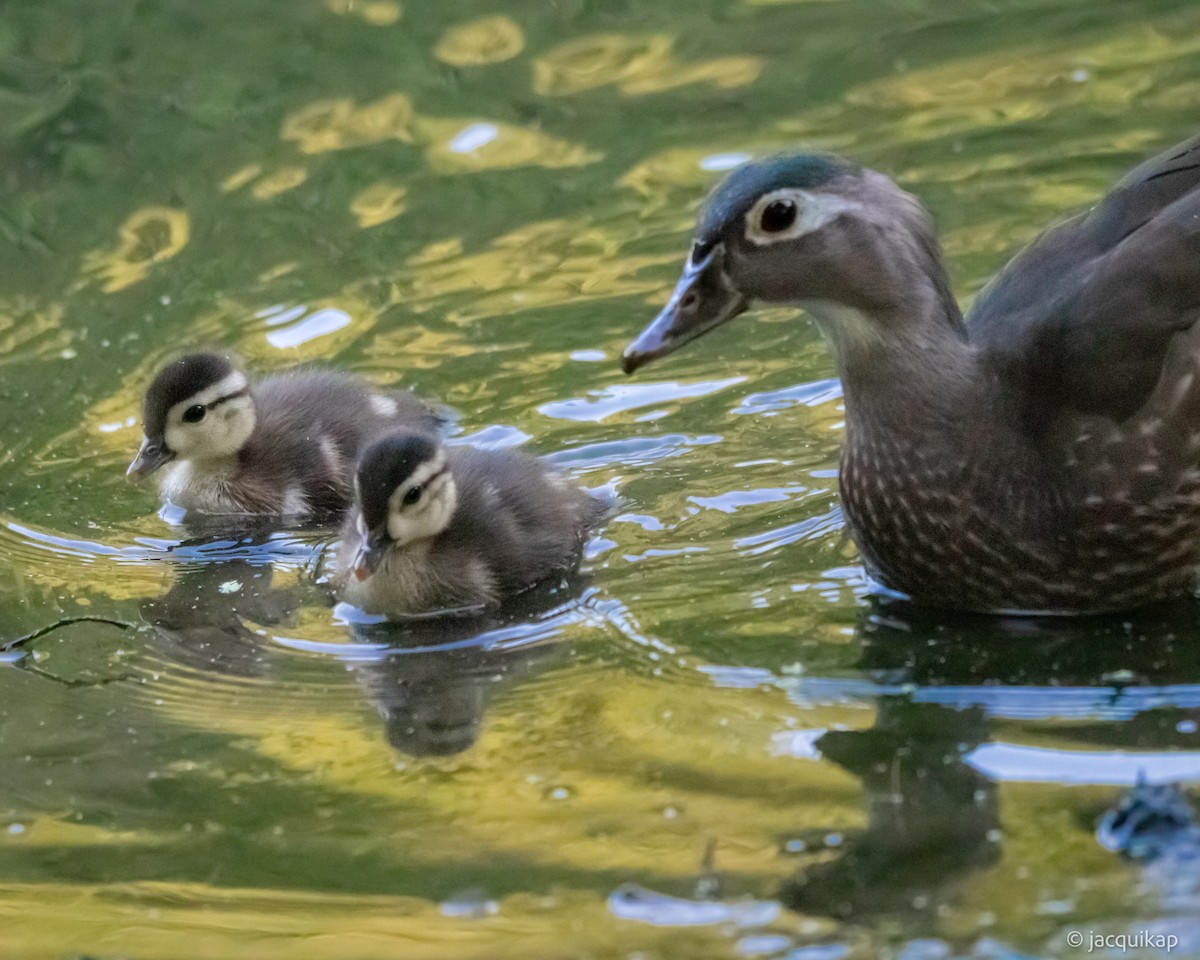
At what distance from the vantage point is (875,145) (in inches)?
233

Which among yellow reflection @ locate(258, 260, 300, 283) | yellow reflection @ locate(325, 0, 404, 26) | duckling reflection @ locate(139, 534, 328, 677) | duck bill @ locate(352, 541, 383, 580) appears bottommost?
duckling reflection @ locate(139, 534, 328, 677)

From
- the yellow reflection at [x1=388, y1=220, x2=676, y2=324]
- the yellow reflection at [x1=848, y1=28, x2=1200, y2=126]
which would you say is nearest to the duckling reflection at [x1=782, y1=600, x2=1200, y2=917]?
the yellow reflection at [x1=388, y1=220, x2=676, y2=324]

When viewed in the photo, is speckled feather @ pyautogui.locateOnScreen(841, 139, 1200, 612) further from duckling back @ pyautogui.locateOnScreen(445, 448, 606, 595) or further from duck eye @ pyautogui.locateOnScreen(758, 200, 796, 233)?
duckling back @ pyautogui.locateOnScreen(445, 448, 606, 595)

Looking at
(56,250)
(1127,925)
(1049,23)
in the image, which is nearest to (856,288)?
(1127,925)

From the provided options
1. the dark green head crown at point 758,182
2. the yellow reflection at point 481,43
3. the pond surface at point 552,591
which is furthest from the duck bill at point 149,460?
the yellow reflection at point 481,43

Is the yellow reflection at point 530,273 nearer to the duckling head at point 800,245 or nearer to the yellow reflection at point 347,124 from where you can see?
the yellow reflection at point 347,124

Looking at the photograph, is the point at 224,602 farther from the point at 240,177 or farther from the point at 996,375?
the point at 240,177

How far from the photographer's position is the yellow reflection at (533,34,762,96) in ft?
21.2

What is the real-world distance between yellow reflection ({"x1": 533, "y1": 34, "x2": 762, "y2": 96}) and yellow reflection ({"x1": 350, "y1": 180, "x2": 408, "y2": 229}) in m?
0.78

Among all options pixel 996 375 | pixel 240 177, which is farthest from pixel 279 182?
pixel 996 375

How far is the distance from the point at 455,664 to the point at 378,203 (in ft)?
8.55

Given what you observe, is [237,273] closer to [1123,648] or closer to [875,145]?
[875,145]

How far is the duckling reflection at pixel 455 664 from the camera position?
328 centimetres

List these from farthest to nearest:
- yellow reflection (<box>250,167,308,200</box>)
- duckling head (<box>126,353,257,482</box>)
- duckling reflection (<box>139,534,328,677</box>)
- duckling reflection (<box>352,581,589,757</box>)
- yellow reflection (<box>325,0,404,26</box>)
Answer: yellow reflection (<box>325,0,404,26</box>) → yellow reflection (<box>250,167,308,200</box>) → duckling head (<box>126,353,257,482</box>) → duckling reflection (<box>139,534,328,677</box>) → duckling reflection (<box>352,581,589,757</box>)
